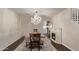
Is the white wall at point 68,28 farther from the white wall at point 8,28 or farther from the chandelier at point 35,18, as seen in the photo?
the white wall at point 8,28

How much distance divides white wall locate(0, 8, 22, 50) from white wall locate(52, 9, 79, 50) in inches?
30.9

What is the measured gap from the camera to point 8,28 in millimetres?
2145

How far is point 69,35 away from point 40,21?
61 cm

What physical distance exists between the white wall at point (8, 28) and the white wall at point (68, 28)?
785 millimetres

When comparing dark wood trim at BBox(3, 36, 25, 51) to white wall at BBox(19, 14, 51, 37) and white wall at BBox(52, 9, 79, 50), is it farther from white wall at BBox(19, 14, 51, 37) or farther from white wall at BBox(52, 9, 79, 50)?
white wall at BBox(52, 9, 79, 50)

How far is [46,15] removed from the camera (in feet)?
7.20

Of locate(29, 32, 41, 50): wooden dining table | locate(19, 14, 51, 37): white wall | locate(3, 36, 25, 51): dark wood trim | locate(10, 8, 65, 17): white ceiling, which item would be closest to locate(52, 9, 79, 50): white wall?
locate(10, 8, 65, 17): white ceiling

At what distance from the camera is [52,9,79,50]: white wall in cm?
210

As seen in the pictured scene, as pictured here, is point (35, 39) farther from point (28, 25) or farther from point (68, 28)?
point (68, 28)

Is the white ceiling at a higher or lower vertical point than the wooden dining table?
higher

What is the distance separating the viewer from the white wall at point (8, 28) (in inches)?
82.8

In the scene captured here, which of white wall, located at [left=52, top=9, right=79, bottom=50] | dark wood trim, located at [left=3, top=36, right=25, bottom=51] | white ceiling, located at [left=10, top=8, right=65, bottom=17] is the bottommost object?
dark wood trim, located at [left=3, top=36, right=25, bottom=51]

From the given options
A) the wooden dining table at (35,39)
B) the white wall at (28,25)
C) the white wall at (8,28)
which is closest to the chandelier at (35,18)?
the white wall at (28,25)
